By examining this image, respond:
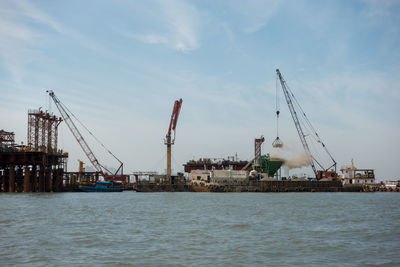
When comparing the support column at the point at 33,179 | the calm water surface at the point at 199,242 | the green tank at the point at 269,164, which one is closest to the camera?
the calm water surface at the point at 199,242

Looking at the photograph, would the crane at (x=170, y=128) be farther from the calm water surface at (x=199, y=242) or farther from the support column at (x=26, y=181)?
the calm water surface at (x=199, y=242)

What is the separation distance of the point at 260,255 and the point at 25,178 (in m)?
101

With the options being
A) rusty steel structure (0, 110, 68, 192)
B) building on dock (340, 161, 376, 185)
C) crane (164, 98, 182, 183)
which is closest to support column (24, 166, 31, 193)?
rusty steel structure (0, 110, 68, 192)

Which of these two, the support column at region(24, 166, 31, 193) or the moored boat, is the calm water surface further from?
the moored boat

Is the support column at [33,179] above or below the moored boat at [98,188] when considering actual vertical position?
above

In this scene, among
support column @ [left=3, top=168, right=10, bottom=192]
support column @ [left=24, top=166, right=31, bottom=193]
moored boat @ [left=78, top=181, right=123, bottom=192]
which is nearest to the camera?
support column @ [left=24, top=166, right=31, bottom=193]

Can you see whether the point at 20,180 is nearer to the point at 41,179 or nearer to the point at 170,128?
the point at 41,179

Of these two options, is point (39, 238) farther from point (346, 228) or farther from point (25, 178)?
point (25, 178)

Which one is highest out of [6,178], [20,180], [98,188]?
[6,178]

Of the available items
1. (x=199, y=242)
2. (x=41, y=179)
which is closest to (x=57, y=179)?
(x=41, y=179)

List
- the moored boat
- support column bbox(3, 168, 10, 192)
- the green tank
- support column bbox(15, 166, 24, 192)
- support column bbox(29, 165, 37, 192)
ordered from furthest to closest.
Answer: the green tank → the moored boat → support column bbox(3, 168, 10, 192) → support column bbox(15, 166, 24, 192) → support column bbox(29, 165, 37, 192)

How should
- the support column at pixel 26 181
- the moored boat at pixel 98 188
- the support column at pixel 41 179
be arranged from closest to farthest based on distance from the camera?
the support column at pixel 26 181 → the support column at pixel 41 179 → the moored boat at pixel 98 188

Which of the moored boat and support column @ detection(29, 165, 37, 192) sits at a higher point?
support column @ detection(29, 165, 37, 192)

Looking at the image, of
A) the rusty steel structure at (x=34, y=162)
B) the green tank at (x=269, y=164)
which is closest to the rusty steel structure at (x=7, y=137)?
the rusty steel structure at (x=34, y=162)
